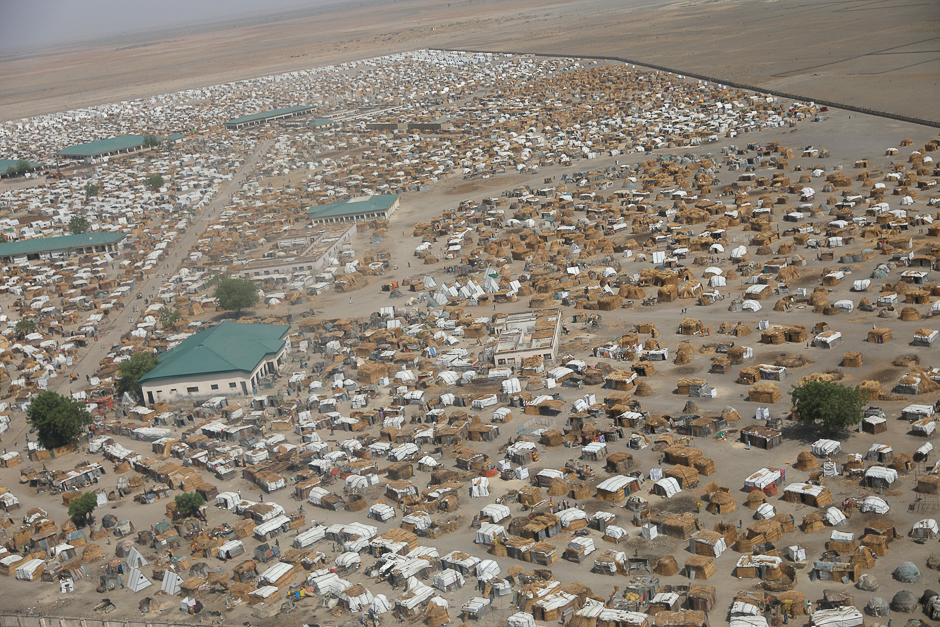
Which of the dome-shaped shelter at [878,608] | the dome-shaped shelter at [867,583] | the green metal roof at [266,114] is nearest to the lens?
the dome-shaped shelter at [878,608]

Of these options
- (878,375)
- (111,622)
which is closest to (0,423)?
(111,622)

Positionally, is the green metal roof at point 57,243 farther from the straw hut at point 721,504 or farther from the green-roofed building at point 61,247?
the straw hut at point 721,504

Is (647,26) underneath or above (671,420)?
above

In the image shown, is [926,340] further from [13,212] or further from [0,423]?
[13,212]

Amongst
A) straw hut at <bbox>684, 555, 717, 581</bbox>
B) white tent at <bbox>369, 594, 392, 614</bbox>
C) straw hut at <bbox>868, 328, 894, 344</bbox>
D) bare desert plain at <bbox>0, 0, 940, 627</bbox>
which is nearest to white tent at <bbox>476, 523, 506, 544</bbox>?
bare desert plain at <bbox>0, 0, 940, 627</bbox>

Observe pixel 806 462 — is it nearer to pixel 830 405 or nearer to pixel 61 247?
pixel 830 405

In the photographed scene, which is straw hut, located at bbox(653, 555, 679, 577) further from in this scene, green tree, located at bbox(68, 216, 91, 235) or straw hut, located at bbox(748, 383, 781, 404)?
green tree, located at bbox(68, 216, 91, 235)

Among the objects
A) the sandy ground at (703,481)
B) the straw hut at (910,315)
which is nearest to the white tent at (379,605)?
the sandy ground at (703,481)
